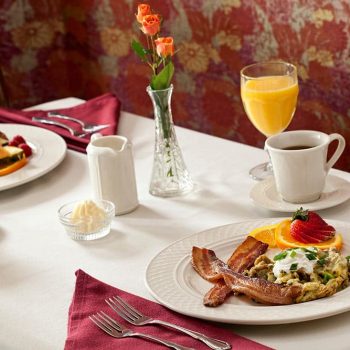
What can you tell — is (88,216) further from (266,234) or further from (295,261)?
(295,261)

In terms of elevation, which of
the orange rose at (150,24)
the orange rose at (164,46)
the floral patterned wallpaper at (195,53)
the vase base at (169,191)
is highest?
the orange rose at (150,24)

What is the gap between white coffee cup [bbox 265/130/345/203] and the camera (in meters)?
1.51

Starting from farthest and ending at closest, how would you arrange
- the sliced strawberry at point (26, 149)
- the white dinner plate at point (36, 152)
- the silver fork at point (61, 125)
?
the silver fork at point (61, 125) → the sliced strawberry at point (26, 149) → the white dinner plate at point (36, 152)

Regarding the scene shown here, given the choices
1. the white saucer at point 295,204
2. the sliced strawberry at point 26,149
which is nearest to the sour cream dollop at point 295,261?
the white saucer at point 295,204

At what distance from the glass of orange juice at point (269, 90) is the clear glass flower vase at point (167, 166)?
0.84ft

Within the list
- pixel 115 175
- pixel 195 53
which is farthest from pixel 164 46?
pixel 195 53

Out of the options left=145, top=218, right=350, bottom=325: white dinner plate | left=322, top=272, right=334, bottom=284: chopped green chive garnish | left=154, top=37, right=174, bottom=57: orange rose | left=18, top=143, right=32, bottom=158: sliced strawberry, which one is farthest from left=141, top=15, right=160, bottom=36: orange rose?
left=322, top=272, right=334, bottom=284: chopped green chive garnish

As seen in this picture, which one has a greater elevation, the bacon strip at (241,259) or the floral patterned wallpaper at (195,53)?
the bacon strip at (241,259)

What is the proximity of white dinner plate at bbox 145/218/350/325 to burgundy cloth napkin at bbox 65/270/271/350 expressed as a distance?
0.02 meters

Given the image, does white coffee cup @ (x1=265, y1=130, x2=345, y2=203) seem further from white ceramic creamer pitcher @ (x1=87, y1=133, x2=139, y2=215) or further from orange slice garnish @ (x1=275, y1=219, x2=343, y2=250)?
white ceramic creamer pitcher @ (x1=87, y1=133, x2=139, y2=215)

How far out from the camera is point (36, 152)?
197cm

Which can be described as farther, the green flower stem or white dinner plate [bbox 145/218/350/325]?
the green flower stem

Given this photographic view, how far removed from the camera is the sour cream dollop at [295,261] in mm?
1189

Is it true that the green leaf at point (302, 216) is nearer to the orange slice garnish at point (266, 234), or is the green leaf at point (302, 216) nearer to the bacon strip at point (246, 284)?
the orange slice garnish at point (266, 234)
